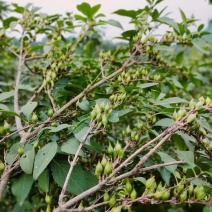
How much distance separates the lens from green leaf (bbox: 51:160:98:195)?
2.66 ft

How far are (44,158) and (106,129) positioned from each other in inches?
6.7

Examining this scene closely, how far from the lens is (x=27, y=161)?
804mm

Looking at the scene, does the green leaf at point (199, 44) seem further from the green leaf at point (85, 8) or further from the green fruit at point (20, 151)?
the green fruit at point (20, 151)

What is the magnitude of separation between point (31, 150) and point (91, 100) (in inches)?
14.7

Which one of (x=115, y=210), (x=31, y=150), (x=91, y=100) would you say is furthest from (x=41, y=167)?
(x=91, y=100)

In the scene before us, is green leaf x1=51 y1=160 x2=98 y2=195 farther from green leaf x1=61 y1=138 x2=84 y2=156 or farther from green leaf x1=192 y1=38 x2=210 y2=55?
green leaf x1=192 y1=38 x2=210 y2=55

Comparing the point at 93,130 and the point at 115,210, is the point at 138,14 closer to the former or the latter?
the point at 93,130

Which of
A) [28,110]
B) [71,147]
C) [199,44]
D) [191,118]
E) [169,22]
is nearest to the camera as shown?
[191,118]

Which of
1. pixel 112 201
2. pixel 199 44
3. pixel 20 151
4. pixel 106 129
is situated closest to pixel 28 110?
pixel 20 151

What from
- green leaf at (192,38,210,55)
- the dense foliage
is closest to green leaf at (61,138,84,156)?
the dense foliage

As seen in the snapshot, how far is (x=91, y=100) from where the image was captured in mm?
1149

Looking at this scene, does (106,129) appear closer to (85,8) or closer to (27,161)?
(27,161)

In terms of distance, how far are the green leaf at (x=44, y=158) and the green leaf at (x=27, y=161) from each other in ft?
0.05

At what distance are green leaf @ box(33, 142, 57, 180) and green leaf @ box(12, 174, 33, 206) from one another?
80 mm
